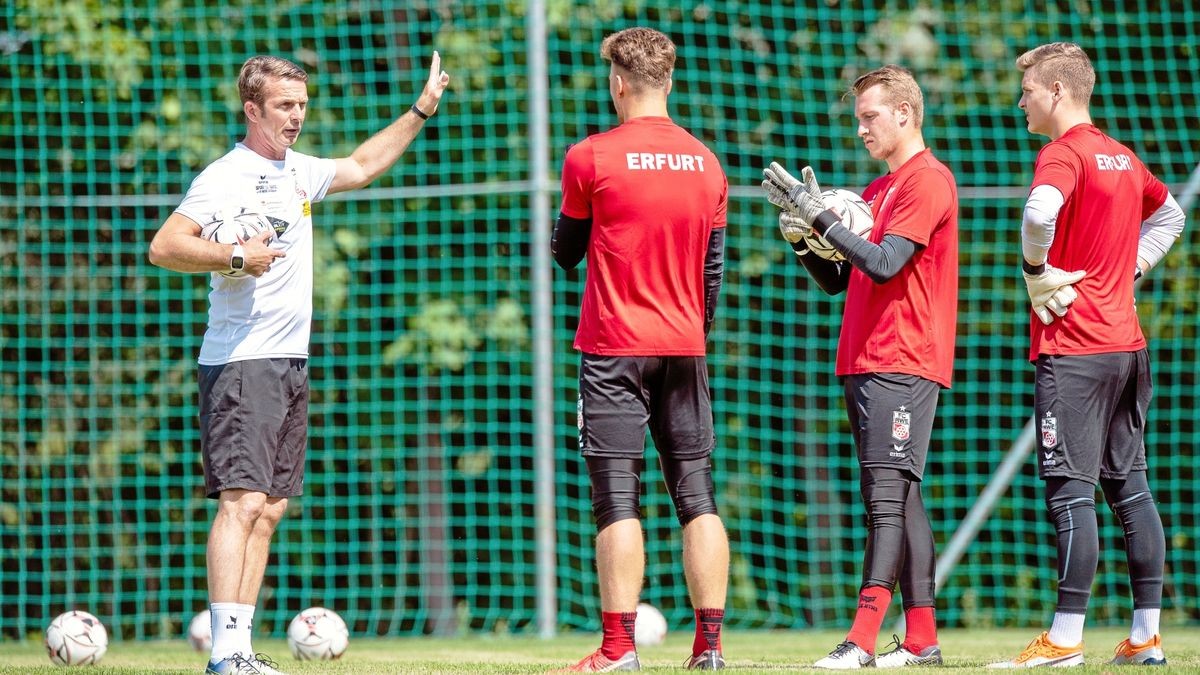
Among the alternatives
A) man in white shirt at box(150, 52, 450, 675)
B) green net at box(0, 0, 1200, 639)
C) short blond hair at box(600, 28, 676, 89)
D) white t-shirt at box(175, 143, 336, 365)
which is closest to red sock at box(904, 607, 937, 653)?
short blond hair at box(600, 28, 676, 89)

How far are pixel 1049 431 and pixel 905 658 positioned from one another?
0.86m

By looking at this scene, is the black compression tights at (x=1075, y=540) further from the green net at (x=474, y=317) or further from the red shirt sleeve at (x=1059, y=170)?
the green net at (x=474, y=317)

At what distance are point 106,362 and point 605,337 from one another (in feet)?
19.8

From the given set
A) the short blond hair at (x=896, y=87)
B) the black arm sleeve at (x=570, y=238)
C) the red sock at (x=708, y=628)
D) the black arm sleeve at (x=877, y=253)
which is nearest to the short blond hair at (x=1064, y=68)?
the short blond hair at (x=896, y=87)

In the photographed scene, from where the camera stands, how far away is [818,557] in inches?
395

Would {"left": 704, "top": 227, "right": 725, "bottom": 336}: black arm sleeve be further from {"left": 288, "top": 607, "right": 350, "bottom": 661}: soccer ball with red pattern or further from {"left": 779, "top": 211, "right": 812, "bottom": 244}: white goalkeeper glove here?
{"left": 288, "top": 607, "right": 350, "bottom": 661}: soccer ball with red pattern

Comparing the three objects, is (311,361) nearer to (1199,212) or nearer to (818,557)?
(818,557)

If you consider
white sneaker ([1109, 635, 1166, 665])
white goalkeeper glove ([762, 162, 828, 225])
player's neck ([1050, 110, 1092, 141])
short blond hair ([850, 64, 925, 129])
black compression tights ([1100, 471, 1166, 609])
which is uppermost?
short blond hair ([850, 64, 925, 129])

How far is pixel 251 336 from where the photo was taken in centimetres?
475

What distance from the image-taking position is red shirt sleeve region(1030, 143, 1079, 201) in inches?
186

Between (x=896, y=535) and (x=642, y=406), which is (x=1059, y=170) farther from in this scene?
(x=642, y=406)

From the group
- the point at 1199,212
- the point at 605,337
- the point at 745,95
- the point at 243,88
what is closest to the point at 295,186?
the point at 243,88

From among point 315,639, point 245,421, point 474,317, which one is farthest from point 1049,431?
point 474,317

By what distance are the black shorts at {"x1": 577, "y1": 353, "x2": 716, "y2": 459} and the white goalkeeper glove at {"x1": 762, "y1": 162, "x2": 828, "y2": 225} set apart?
60 cm
